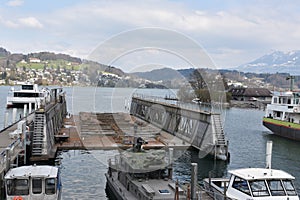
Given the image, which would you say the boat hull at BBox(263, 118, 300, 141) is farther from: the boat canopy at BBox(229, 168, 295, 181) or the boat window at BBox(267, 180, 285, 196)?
the boat window at BBox(267, 180, 285, 196)

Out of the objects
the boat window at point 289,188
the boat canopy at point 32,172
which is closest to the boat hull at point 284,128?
the boat window at point 289,188

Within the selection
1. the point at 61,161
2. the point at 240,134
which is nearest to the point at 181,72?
the point at 61,161

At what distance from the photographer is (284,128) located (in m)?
64.0

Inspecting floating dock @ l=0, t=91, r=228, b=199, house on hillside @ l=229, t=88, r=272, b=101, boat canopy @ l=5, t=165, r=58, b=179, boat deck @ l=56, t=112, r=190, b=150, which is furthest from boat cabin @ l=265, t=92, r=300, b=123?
house on hillside @ l=229, t=88, r=272, b=101

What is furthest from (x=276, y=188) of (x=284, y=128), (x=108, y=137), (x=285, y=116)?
(x=285, y=116)

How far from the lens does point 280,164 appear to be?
41656mm

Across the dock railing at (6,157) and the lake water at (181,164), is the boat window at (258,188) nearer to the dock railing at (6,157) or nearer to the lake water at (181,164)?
the lake water at (181,164)

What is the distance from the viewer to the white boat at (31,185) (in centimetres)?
2081

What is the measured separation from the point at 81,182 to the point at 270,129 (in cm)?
4653

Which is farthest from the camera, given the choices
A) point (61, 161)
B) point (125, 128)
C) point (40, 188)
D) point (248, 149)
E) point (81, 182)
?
point (125, 128)

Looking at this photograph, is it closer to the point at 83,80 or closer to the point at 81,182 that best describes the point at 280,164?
the point at 81,182

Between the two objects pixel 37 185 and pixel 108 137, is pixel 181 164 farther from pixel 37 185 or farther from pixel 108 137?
pixel 37 185

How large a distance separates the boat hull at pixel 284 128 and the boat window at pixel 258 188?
4356 cm

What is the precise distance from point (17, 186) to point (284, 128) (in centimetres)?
5192
